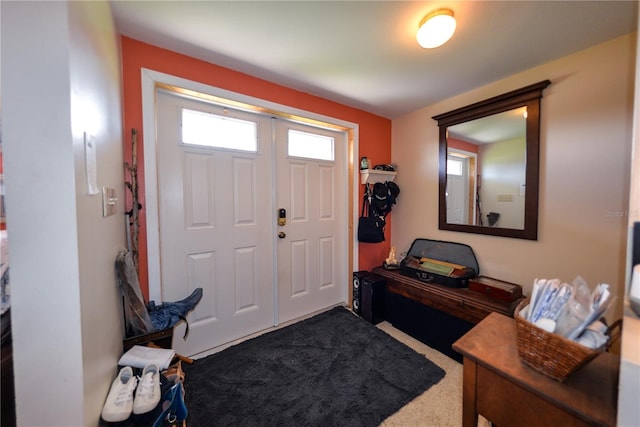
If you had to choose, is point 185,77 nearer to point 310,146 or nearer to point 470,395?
point 310,146

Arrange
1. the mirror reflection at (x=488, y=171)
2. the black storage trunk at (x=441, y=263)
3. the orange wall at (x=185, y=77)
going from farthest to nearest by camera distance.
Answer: the black storage trunk at (x=441, y=263), the mirror reflection at (x=488, y=171), the orange wall at (x=185, y=77)

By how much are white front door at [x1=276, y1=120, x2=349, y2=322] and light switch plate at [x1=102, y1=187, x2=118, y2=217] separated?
1.26m

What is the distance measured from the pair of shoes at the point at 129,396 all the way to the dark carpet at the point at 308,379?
0.57 meters

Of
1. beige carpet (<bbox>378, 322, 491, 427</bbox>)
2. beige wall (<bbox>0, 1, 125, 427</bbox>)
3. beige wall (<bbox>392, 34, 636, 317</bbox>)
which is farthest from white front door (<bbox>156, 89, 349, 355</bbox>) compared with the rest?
beige wall (<bbox>392, 34, 636, 317</bbox>)

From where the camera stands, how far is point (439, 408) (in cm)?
145

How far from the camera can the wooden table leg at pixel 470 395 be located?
2.75 feet

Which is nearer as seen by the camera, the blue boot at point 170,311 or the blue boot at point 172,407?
the blue boot at point 172,407

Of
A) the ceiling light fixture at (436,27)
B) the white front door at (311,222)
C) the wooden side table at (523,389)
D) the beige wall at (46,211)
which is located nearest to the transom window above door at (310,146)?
the white front door at (311,222)

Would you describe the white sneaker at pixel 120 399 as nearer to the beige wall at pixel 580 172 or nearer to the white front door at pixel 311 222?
the white front door at pixel 311 222

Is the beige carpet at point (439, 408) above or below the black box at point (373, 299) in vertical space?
below

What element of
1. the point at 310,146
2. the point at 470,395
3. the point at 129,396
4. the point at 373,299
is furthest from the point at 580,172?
the point at 129,396

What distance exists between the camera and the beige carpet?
1361 mm

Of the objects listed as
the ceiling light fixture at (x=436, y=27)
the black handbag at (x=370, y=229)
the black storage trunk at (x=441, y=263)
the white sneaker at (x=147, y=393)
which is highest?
the ceiling light fixture at (x=436, y=27)

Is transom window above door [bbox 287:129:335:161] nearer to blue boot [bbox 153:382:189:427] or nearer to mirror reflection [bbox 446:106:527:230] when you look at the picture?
mirror reflection [bbox 446:106:527:230]
